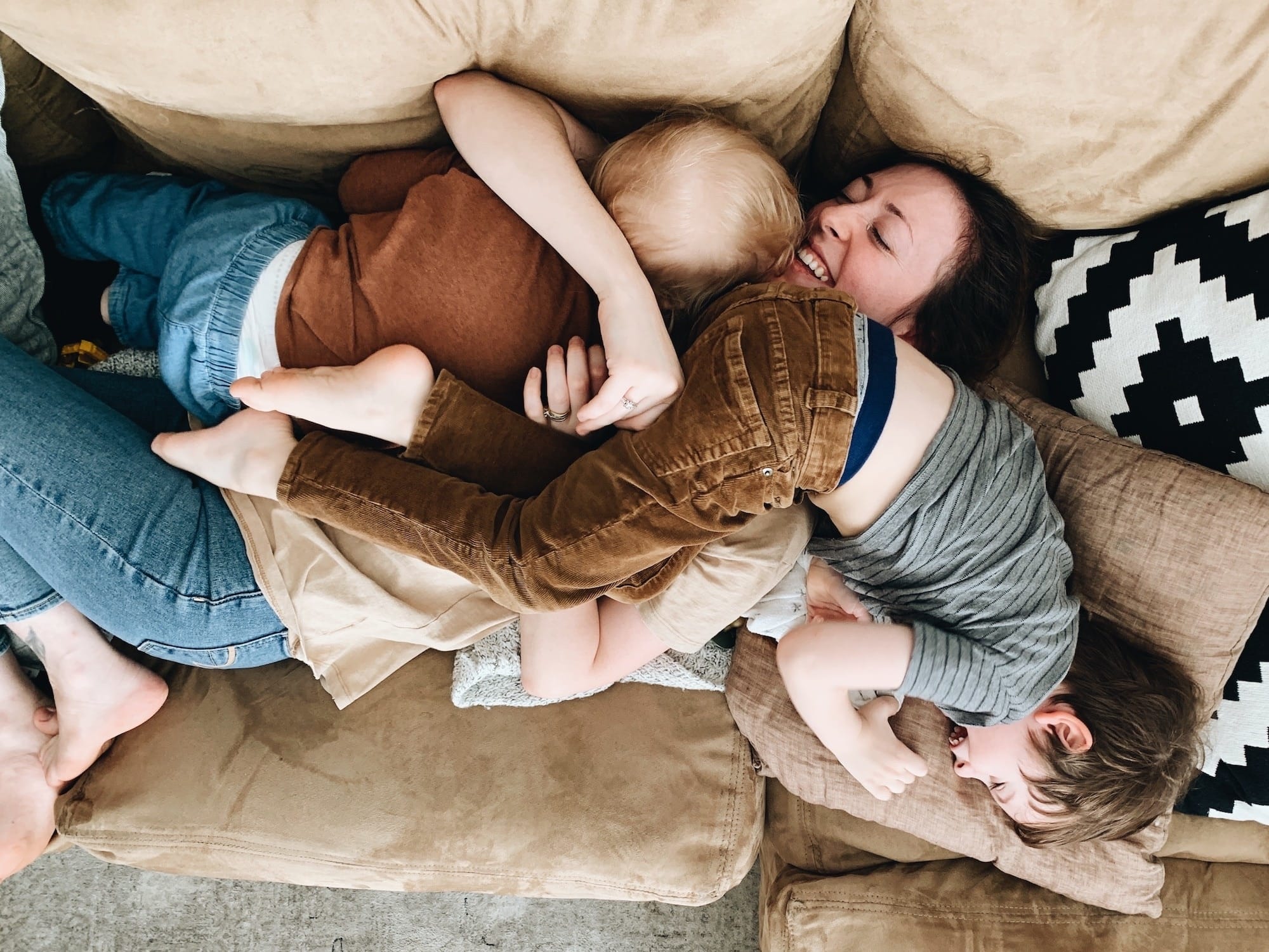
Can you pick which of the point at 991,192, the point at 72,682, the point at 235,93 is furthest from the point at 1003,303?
the point at 72,682

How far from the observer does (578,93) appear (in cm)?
103

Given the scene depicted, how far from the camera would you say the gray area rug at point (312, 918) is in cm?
151

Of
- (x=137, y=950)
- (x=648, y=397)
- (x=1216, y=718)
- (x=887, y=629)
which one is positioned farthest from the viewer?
(x=137, y=950)

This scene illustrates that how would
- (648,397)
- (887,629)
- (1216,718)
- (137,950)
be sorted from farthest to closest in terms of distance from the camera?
1. (137,950)
2. (1216,718)
3. (887,629)
4. (648,397)

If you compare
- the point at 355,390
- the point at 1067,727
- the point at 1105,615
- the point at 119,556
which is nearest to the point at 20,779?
the point at 119,556

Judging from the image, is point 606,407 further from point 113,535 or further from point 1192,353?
point 1192,353

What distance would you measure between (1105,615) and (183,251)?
138 cm

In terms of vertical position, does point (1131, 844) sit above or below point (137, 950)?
above

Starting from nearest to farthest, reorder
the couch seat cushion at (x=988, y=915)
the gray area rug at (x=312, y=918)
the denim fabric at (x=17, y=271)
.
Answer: the denim fabric at (x=17, y=271)
the couch seat cushion at (x=988, y=915)
the gray area rug at (x=312, y=918)

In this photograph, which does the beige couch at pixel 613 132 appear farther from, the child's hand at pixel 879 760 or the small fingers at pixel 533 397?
the small fingers at pixel 533 397

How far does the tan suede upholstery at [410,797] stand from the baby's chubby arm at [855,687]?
0.19m

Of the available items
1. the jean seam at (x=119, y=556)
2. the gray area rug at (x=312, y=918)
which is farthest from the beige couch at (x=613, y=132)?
the gray area rug at (x=312, y=918)

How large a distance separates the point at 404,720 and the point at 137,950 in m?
0.85

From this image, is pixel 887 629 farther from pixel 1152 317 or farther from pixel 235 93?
pixel 235 93
